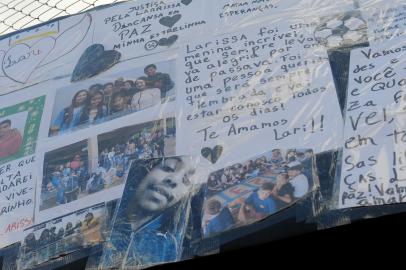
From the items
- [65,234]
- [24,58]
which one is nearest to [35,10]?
[24,58]

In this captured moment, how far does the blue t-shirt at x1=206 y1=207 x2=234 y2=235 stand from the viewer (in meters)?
2.98

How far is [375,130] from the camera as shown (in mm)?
3059

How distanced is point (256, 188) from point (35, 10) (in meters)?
2.96

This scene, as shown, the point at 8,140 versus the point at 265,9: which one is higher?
the point at 265,9

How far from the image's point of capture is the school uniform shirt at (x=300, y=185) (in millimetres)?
2984

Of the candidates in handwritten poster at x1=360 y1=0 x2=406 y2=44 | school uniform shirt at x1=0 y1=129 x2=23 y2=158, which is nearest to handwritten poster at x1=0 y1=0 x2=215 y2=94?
school uniform shirt at x1=0 y1=129 x2=23 y2=158

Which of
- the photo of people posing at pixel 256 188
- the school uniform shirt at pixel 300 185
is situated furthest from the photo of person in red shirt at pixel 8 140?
the school uniform shirt at pixel 300 185

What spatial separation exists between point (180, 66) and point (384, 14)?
3.31 feet

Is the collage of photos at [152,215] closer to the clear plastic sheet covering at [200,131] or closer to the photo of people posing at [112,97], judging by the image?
the clear plastic sheet covering at [200,131]

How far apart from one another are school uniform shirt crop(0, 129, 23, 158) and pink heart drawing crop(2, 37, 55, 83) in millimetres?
407

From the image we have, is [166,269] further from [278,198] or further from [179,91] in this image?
[179,91]

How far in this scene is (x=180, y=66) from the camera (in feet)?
12.4

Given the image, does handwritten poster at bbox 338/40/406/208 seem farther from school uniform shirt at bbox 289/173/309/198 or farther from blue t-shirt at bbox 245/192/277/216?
blue t-shirt at bbox 245/192/277/216

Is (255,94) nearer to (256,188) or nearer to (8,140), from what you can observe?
(256,188)
